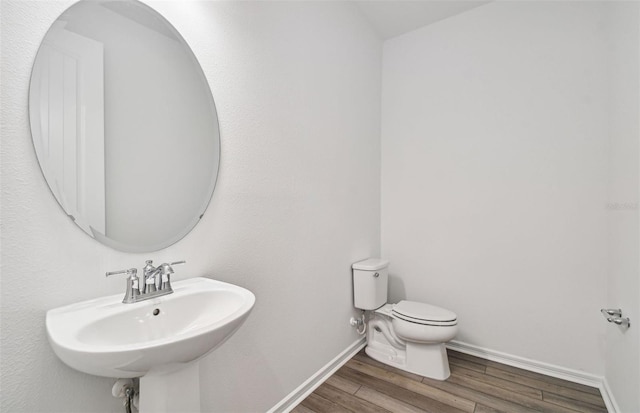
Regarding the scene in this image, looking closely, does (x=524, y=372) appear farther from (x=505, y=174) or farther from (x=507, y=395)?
(x=505, y=174)

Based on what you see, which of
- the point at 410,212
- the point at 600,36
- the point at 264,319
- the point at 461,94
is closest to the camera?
the point at 264,319

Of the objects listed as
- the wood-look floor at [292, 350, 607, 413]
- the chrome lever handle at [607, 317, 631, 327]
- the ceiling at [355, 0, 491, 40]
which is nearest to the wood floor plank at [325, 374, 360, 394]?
the wood-look floor at [292, 350, 607, 413]

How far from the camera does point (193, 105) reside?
48.2 inches

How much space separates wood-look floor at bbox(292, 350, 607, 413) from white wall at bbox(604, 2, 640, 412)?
26 centimetres

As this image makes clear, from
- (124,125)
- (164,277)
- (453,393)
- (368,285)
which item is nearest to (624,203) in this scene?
(453,393)

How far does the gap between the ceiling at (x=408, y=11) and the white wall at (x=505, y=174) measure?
8cm

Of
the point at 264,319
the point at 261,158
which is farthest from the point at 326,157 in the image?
the point at 264,319

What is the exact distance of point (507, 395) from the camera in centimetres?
174

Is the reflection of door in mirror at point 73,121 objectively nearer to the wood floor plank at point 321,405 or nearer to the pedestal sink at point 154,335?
the pedestal sink at point 154,335

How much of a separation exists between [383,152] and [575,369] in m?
2.07

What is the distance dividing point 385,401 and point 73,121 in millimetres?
1984

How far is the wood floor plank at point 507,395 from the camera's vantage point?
163 cm

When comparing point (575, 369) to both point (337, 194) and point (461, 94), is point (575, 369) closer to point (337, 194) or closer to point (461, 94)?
point (337, 194)

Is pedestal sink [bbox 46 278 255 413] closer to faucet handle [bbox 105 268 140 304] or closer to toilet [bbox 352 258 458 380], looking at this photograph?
faucet handle [bbox 105 268 140 304]
